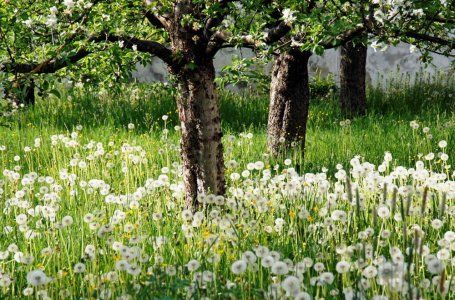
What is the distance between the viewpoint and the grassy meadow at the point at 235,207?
10.7 ft

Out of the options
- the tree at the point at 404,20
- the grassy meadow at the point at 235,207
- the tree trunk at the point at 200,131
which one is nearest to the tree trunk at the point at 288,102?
the grassy meadow at the point at 235,207

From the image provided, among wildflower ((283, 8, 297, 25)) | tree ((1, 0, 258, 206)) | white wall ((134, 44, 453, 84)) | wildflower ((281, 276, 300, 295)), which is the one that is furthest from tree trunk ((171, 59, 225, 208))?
white wall ((134, 44, 453, 84))

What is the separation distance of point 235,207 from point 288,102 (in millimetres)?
3629

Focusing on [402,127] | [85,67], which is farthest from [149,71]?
[85,67]

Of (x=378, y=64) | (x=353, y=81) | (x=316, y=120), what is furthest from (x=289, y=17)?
(x=378, y=64)

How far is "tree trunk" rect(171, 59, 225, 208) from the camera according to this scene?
5.49m

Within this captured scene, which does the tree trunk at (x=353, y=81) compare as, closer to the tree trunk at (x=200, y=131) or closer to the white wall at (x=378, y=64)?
the white wall at (x=378, y=64)

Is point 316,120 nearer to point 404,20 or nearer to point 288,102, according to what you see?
point 288,102

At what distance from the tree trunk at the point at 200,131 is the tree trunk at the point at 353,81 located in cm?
610

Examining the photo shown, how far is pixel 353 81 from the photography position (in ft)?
37.0

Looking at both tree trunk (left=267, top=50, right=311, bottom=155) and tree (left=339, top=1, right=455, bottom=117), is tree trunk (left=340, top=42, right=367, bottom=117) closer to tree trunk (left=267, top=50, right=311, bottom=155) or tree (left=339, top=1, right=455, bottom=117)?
tree (left=339, top=1, right=455, bottom=117)

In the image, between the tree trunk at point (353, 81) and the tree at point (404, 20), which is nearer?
the tree at point (404, 20)

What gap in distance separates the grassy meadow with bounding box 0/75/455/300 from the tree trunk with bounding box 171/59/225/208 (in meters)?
0.21

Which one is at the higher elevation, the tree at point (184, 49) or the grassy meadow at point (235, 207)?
the tree at point (184, 49)
